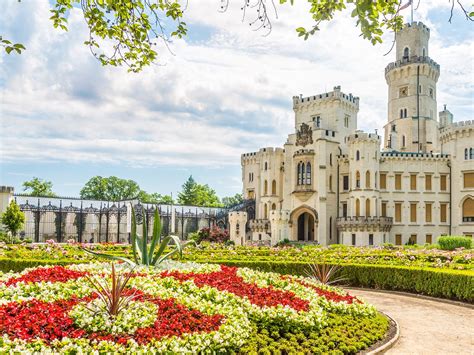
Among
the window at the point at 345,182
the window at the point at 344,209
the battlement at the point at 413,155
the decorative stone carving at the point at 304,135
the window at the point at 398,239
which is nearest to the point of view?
the window at the point at 398,239

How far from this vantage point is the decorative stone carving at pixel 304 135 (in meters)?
48.2

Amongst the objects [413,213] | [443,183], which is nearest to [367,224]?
[413,213]

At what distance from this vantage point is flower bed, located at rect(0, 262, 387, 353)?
6.62m

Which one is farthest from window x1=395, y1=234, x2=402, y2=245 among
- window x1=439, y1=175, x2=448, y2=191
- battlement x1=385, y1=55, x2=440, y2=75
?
battlement x1=385, y1=55, x2=440, y2=75

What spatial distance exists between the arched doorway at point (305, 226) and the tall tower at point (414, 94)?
1186 cm

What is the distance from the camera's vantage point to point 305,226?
50094 millimetres

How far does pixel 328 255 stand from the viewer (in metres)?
24.0

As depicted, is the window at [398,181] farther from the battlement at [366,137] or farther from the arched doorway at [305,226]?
the arched doorway at [305,226]

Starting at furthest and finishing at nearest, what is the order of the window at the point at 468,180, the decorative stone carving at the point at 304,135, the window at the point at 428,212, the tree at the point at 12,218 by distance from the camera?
the decorative stone carving at the point at 304,135
the window at the point at 428,212
the window at the point at 468,180
the tree at the point at 12,218

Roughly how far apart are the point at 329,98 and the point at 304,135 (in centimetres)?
546

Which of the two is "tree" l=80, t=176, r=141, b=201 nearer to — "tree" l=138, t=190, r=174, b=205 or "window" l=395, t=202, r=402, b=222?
"tree" l=138, t=190, r=174, b=205

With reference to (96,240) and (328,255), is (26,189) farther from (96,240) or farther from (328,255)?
(328,255)

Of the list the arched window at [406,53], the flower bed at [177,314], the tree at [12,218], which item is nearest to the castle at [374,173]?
the arched window at [406,53]

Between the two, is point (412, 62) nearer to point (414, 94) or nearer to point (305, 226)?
point (414, 94)
